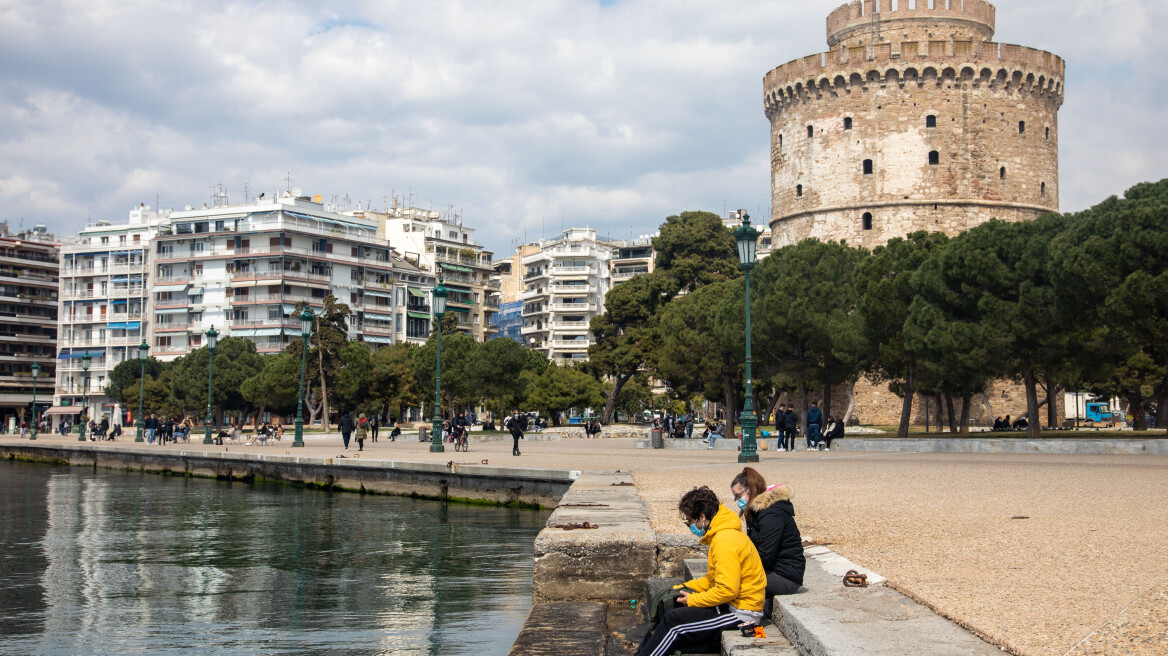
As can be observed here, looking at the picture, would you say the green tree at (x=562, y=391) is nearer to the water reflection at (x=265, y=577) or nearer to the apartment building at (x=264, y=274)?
the apartment building at (x=264, y=274)

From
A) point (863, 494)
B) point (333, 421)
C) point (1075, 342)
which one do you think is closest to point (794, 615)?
point (863, 494)

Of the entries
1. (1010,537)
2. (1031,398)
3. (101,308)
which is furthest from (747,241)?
(101,308)

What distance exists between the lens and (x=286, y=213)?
8844 cm

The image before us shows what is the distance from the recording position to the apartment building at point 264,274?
86875 mm

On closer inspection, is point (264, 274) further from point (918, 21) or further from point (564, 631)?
point (564, 631)

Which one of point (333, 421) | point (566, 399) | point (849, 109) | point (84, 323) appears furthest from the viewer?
point (84, 323)

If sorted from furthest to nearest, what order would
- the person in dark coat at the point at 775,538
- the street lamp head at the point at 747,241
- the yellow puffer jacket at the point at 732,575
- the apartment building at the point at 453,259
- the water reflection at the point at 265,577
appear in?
the apartment building at the point at 453,259, the street lamp head at the point at 747,241, the water reflection at the point at 265,577, the person in dark coat at the point at 775,538, the yellow puffer jacket at the point at 732,575

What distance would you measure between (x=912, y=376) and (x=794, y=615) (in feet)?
98.8

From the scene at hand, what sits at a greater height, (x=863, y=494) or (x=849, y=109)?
(x=849, y=109)

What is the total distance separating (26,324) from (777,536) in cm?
10572

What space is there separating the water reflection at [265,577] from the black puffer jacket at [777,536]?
142 inches

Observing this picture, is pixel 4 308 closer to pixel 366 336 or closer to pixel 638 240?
pixel 366 336

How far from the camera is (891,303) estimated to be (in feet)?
112

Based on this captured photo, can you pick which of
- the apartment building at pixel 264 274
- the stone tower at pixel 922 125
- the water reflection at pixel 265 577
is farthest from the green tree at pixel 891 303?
the apartment building at pixel 264 274
